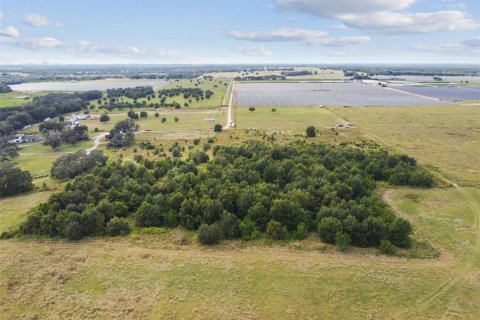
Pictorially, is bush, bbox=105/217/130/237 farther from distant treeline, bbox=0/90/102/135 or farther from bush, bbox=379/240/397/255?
distant treeline, bbox=0/90/102/135

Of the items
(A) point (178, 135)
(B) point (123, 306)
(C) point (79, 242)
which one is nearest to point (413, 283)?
(B) point (123, 306)

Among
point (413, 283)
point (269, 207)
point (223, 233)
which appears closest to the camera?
point (413, 283)

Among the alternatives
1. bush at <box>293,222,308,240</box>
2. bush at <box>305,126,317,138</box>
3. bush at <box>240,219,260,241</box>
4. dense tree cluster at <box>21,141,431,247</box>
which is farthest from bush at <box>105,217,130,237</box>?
bush at <box>305,126,317,138</box>

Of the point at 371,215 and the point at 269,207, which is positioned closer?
the point at 371,215

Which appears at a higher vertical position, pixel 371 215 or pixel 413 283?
pixel 371 215

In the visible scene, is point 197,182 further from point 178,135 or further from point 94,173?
point 178,135

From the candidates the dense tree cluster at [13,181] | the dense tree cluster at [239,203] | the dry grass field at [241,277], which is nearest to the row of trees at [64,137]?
the dense tree cluster at [13,181]
